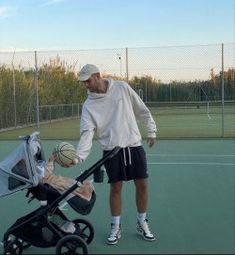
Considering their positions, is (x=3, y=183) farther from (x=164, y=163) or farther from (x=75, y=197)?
(x=164, y=163)

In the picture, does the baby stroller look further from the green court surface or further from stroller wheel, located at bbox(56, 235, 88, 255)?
the green court surface

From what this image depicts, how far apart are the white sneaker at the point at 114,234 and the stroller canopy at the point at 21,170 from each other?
979 mm

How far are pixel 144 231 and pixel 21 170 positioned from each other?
1.34 metres

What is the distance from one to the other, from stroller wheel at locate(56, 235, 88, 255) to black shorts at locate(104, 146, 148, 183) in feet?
2.43

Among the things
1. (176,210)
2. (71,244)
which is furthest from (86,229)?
(176,210)

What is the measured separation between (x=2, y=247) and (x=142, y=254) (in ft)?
4.09

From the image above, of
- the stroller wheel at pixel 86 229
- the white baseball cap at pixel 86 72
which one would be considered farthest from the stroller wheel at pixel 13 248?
the white baseball cap at pixel 86 72

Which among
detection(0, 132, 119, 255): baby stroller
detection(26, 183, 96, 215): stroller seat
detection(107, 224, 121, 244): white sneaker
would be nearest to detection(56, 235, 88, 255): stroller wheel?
detection(0, 132, 119, 255): baby stroller

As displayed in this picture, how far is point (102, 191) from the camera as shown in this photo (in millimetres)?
6605

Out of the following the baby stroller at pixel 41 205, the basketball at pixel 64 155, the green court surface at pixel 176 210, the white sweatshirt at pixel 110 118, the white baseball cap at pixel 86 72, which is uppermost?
the white baseball cap at pixel 86 72

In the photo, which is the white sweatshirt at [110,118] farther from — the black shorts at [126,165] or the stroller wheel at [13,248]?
the stroller wheel at [13,248]

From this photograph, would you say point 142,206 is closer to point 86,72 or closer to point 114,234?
point 114,234

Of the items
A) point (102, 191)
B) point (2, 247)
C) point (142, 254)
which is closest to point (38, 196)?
point (2, 247)

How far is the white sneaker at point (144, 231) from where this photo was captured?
14.6 ft
